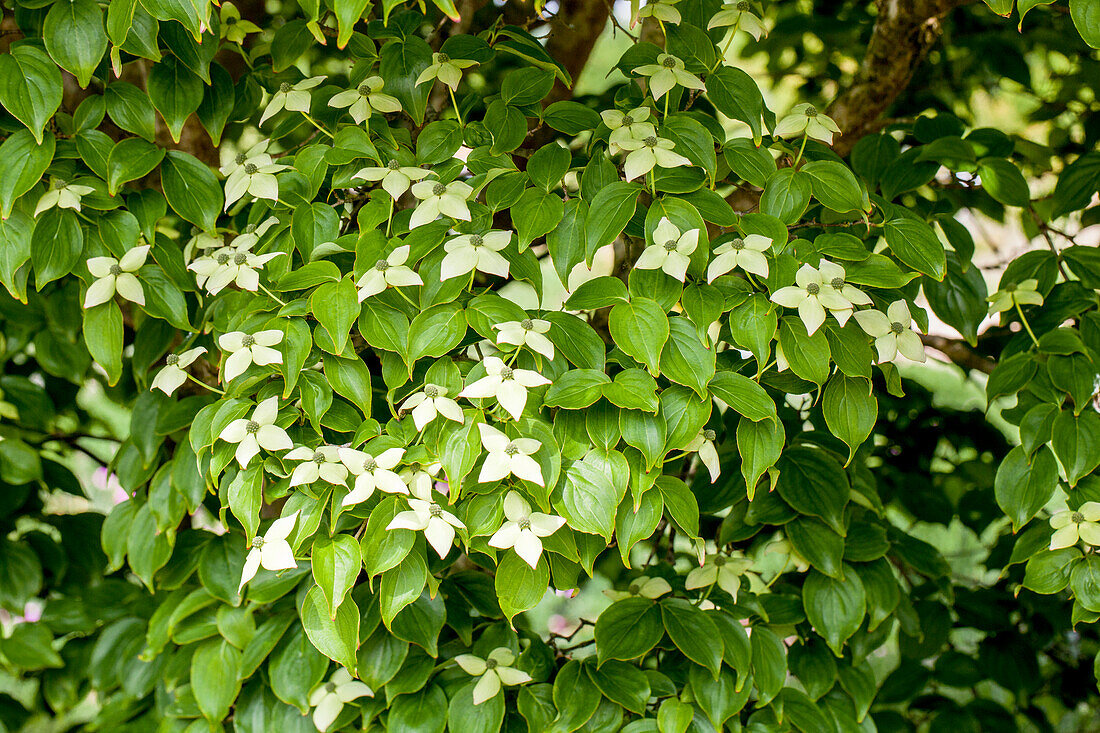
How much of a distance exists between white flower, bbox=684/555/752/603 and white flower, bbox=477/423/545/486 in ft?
1.20

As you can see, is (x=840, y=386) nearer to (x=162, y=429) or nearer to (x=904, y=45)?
(x=904, y=45)

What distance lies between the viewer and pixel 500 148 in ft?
3.19

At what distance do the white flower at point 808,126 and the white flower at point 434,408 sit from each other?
17.7 inches

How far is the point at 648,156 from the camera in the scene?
2.93 feet

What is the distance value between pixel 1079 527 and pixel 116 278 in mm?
1068

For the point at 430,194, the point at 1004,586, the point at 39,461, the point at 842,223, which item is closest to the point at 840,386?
the point at 842,223

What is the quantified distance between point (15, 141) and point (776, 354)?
0.82m

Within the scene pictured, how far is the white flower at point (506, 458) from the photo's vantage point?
0.81m

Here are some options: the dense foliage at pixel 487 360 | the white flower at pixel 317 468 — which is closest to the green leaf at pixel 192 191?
the dense foliage at pixel 487 360

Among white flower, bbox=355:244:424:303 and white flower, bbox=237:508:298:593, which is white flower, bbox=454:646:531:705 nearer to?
white flower, bbox=237:508:298:593

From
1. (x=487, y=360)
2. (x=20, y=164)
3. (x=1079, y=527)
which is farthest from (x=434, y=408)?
(x=1079, y=527)

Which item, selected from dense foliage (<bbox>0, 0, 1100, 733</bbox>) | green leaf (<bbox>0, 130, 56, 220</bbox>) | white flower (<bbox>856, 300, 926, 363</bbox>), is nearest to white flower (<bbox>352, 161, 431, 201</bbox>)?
dense foliage (<bbox>0, 0, 1100, 733</bbox>)

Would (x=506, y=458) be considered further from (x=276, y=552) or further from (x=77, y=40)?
(x=77, y=40)

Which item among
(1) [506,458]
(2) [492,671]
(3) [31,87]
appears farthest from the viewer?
(2) [492,671]
